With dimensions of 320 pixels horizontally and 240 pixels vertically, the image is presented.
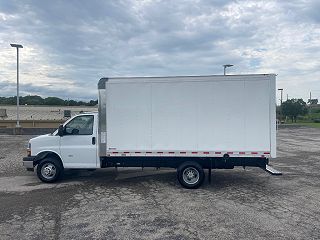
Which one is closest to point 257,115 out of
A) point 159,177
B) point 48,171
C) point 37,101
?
point 159,177

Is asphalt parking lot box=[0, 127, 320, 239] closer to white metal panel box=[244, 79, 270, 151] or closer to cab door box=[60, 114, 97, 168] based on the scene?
cab door box=[60, 114, 97, 168]

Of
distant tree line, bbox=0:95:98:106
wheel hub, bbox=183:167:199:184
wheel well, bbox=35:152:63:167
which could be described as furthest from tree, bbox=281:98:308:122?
wheel well, bbox=35:152:63:167

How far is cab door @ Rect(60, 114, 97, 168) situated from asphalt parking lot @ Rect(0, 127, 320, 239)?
66 cm

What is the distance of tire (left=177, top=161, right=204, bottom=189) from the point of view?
313 inches

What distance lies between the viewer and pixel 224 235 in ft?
16.5

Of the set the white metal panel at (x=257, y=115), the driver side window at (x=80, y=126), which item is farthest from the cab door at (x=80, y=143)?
the white metal panel at (x=257, y=115)

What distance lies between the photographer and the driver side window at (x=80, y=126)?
8.58m

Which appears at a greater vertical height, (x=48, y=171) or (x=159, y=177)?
(x=48, y=171)

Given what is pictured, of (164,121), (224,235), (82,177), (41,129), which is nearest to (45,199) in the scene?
(82,177)

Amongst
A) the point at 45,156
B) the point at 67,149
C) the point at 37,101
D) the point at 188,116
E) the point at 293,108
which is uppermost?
the point at 37,101

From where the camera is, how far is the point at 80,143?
8.54m

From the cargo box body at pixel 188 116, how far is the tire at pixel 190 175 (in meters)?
0.30

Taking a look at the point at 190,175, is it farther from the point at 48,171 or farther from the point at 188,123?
the point at 48,171

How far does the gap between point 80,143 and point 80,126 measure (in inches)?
20.0
